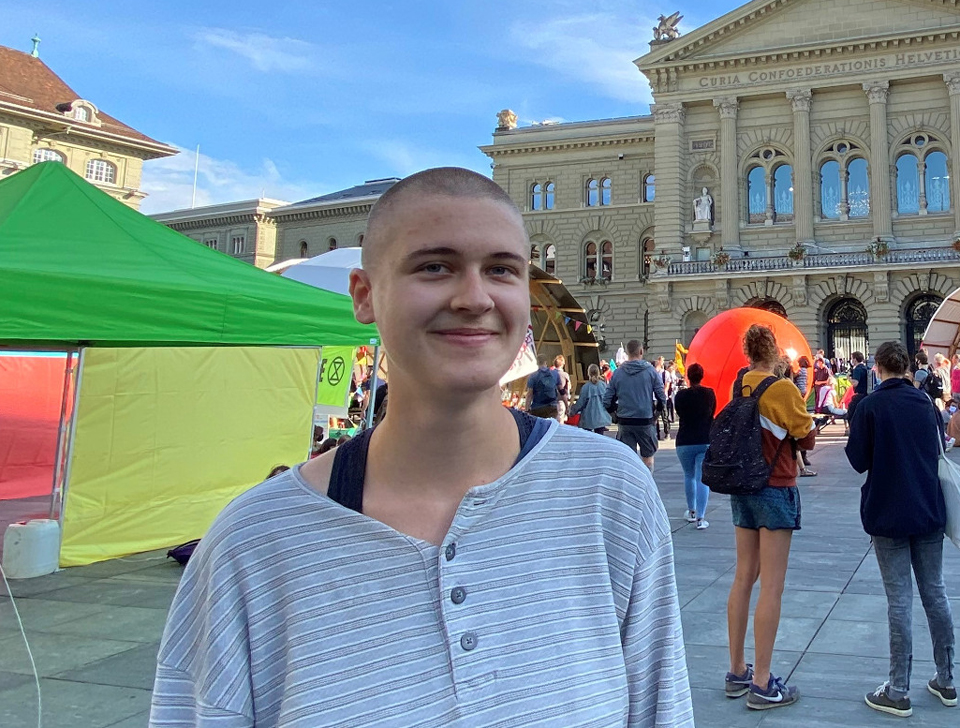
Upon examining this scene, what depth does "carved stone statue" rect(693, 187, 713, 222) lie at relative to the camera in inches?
1641

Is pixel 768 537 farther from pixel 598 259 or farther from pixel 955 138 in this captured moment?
pixel 598 259

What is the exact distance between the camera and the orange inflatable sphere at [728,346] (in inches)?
547

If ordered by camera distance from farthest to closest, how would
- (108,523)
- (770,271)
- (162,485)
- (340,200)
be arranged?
(340,200) → (770,271) → (162,485) → (108,523)

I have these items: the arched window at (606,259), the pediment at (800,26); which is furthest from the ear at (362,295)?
the arched window at (606,259)

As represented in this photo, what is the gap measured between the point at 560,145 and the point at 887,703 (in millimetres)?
48807

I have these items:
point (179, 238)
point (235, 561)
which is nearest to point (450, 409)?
point (235, 561)

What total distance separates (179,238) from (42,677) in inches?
156

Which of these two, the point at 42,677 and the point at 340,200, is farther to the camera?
the point at 340,200

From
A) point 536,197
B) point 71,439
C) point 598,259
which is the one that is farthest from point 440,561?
point 536,197

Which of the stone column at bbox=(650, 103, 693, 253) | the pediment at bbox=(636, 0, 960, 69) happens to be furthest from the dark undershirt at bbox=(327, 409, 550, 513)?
the pediment at bbox=(636, 0, 960, 69)

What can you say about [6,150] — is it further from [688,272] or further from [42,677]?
[42,677]

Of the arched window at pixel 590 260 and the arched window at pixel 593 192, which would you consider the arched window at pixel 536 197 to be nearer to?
the arched window at pixel 593 192

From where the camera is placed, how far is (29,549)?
23.7 ft

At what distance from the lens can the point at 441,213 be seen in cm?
134
